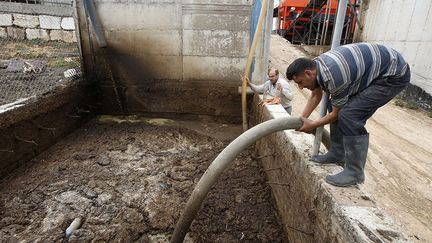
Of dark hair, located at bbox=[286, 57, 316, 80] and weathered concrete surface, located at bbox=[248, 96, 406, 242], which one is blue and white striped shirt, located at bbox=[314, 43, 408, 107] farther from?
A: weathered concrete surface, located at bbox=[248, 96, 406, 242]

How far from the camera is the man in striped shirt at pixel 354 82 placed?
2.33 m

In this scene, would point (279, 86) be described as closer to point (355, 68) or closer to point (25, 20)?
point (355, 68)

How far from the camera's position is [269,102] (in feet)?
15.6

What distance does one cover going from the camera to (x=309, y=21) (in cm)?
1519

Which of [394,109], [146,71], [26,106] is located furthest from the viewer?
[394,109]

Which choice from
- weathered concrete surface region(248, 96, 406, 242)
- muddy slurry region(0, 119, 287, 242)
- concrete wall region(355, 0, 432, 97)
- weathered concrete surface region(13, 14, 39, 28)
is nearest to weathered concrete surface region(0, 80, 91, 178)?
muddy slurry region(0, 119, 287, 242)

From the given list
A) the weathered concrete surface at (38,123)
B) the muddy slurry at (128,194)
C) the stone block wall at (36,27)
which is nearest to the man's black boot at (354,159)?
the muddy slurry at (128,194)

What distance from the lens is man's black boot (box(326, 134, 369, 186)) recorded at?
2.41 metres

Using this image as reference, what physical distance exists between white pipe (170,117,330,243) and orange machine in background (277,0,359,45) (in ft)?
42.1

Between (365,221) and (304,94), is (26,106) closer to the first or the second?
(365,221)

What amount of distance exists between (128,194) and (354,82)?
9.85 ft

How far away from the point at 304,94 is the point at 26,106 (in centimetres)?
774

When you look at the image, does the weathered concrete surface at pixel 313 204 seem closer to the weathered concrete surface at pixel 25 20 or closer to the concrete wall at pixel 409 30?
the concrete wall at pixel 409 30

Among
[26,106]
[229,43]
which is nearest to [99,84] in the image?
[26,106]
